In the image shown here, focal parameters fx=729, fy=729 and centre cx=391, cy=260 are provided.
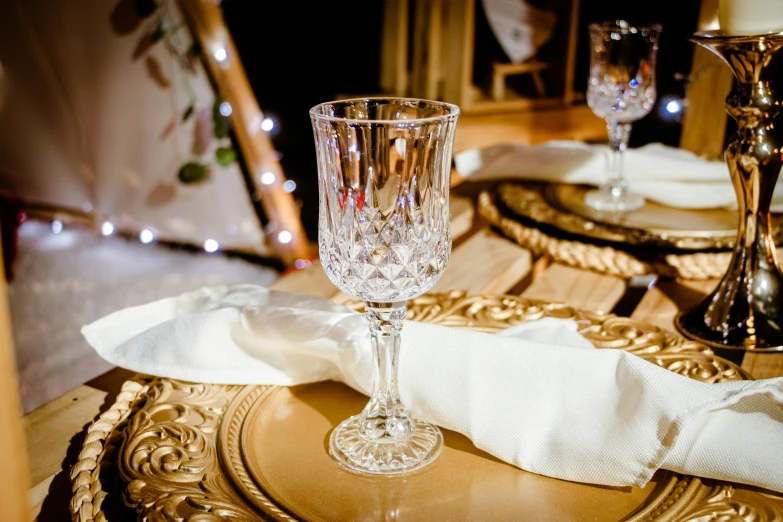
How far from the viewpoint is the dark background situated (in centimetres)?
205

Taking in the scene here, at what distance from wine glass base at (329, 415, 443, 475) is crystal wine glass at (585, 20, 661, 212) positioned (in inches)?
21.4

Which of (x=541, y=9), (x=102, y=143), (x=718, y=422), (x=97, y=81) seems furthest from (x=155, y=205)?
(x=718, y=422)

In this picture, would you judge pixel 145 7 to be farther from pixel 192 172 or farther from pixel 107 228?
pixel 107 228

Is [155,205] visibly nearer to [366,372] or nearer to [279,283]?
[279,283]

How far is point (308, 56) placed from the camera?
2205 mm

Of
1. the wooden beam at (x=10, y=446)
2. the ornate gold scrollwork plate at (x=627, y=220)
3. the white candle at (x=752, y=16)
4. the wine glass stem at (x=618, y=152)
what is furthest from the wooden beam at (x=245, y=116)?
the wooden beam at (x=10, y=446)

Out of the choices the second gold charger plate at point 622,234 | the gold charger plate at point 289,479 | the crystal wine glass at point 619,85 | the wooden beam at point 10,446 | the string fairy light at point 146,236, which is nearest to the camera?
the wooden beam at point 10,446

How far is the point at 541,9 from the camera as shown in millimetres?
1976

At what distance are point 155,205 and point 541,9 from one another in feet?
3.85

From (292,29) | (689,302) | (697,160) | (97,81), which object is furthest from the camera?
(292,29)

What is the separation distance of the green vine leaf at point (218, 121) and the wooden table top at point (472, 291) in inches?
34.5

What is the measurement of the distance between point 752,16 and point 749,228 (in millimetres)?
201

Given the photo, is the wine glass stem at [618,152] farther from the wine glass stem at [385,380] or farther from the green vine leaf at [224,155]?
the green vine leaf at [224,155]

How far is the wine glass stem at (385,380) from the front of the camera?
1.65ft
